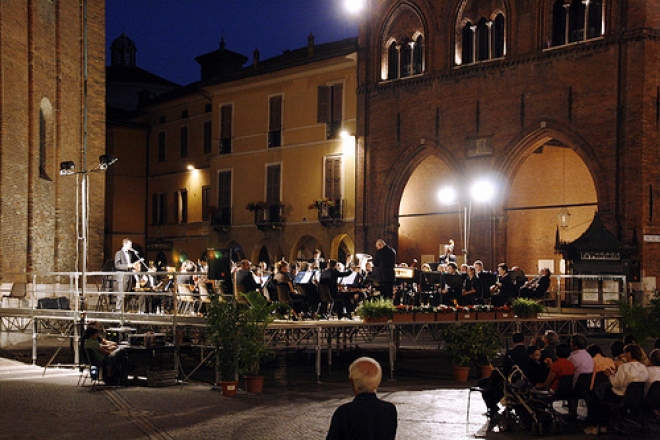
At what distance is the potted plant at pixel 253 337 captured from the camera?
1393 cm

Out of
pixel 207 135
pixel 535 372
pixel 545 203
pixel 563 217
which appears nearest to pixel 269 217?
pixel 207 135

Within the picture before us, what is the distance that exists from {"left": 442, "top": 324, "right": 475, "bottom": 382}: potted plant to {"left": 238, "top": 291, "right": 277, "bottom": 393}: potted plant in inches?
130

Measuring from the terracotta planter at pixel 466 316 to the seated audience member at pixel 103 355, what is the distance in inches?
244

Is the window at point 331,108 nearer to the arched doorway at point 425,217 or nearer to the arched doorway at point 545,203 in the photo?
the arched doorway at point 425,217

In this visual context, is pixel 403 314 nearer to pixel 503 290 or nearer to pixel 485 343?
pixel 485 343

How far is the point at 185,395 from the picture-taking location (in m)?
14.0

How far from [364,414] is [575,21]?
72.9ft

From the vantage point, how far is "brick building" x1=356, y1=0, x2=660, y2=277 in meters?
23.9

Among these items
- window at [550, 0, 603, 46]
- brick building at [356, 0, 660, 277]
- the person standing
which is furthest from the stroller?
window at [550, 0, 603, 46]

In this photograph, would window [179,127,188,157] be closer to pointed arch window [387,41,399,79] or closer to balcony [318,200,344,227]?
balcony [318,200,344,227]

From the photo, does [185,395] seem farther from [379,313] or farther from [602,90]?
[602,90]

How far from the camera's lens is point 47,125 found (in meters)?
25.1

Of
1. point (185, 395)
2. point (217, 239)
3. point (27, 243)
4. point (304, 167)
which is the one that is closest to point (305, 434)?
point (185, 395)

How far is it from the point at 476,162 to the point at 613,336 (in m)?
8.66
